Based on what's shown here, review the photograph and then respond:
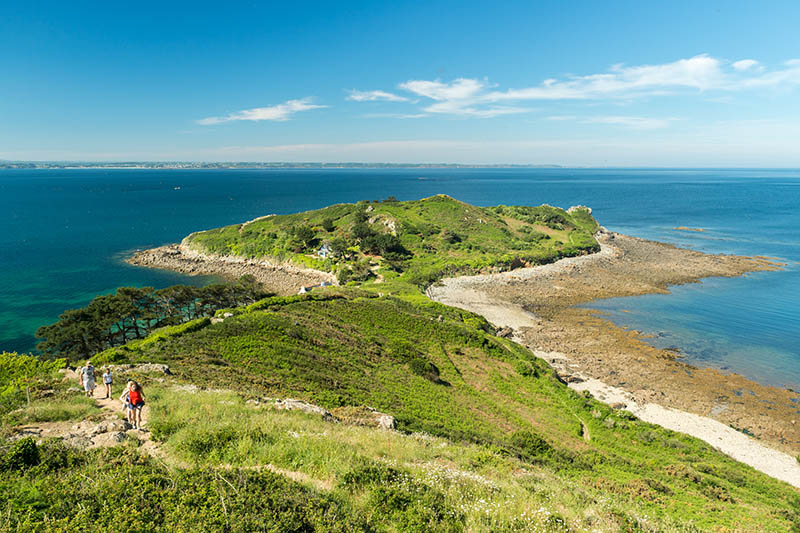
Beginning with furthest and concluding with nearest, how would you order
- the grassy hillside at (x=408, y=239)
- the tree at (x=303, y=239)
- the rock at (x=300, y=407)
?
the tree at (x=303, y=239) < the grassy hillside at (x=408, y=239) < the rock at (x=300, y=407)

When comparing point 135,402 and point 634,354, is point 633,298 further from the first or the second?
point 135,402

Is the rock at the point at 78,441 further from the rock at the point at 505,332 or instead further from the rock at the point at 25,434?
the rock at the point at 505,332

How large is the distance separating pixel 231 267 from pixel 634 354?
79468mm

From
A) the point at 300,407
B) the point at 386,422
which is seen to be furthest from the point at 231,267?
the point at 386,422

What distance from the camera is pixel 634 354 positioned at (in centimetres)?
4619

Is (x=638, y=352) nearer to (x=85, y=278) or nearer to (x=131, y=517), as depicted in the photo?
(x=131, y=517)

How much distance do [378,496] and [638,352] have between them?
46947 millimetres

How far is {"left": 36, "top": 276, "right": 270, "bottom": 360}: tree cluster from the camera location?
3616 cm

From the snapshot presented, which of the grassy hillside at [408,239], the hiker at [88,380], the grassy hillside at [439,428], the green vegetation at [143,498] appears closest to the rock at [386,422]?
the grassy hillside at [439,428]

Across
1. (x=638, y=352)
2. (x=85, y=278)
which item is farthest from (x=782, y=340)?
(x=85, y=278)

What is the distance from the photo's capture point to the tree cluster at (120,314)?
119 feet

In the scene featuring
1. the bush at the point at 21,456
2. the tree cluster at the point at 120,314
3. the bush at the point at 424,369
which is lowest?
the bush at the point at 424,369

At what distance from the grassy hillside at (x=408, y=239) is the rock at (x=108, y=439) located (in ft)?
200

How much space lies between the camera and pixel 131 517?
26.9 feet
